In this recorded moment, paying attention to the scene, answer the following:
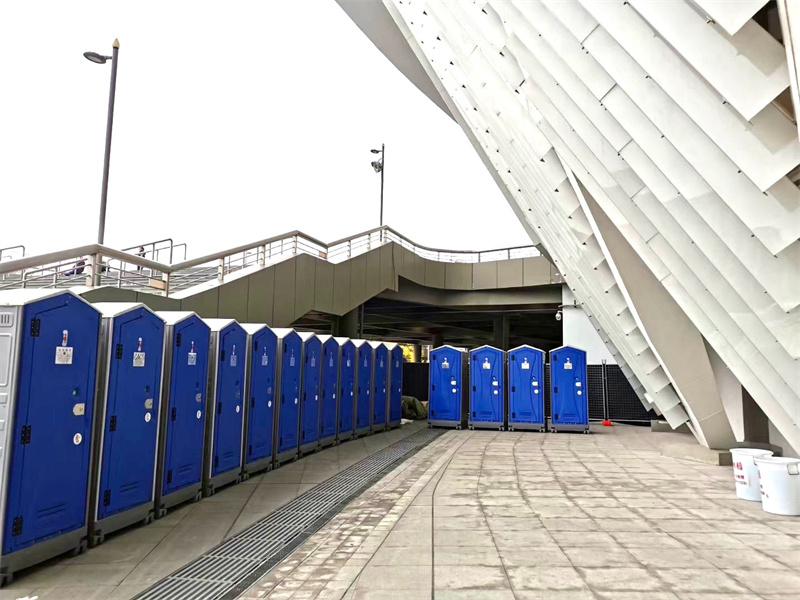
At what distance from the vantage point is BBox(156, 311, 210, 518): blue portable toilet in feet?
20.0

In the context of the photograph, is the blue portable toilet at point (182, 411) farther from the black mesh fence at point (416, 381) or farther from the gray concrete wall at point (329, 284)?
the black mesh fence at point (416, 381)


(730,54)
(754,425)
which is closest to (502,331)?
(754,425)

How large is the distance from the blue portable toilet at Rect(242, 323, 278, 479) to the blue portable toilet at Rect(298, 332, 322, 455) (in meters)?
1.12

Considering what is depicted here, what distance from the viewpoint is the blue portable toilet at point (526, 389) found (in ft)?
48.0

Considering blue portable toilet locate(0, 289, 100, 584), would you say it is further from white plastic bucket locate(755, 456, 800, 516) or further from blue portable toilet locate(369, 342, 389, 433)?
blue portable toilet locate(369, 342, 389, 433)

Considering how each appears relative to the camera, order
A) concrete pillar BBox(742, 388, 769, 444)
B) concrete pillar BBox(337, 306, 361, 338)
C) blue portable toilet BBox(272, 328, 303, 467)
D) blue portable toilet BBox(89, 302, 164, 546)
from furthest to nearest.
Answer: concrete pillar BBox(337, 306, 361, 338) → concrete pillar BBox(742, 388, 769, 444) → blue portable toilet BBox(272, 328, 303, 467) → blue portable toilet BBox(89, 302, 164, 546)

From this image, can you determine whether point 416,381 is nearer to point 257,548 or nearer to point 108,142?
point 108,142

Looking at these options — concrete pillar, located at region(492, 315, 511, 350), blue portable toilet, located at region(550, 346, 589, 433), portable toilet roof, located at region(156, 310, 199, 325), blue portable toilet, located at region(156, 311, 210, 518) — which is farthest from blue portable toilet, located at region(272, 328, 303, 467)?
concrete pillar, located at region(492, 315, 511, 350)

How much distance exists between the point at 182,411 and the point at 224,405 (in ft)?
3.06

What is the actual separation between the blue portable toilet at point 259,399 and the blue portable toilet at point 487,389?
25.2 ft

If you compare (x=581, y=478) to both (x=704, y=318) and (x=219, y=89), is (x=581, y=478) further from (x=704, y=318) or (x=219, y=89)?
(x=219, y=89)

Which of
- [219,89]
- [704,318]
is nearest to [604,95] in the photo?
[704,318]

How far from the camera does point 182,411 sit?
21.0 ft

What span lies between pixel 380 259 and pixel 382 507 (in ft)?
41.1
